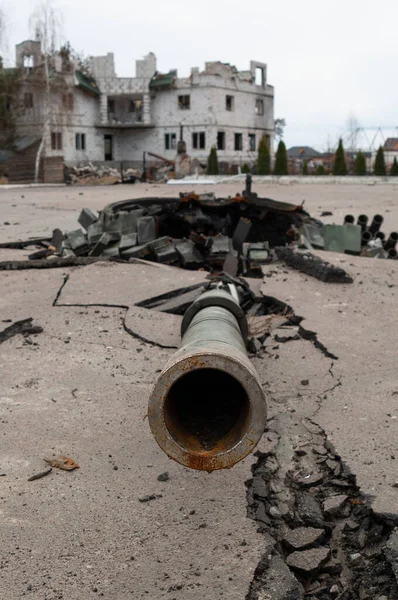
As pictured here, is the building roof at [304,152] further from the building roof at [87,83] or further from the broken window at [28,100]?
the broken window at [28,100]

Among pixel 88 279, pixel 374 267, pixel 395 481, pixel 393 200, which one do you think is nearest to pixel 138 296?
pixel 88 279

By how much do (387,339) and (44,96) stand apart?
46.8 meters

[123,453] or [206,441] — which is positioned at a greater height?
[206,441]

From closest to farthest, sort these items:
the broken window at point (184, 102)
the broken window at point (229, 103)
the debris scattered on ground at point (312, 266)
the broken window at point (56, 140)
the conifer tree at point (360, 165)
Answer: the debris scattered on ground at point (312, 266)
the conifer tree at point (360, 165)
the broken window at point (56, 140)
the broken window at point (184, 102)
the broken window at point (229, 103)

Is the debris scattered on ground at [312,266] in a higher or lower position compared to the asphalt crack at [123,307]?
higher

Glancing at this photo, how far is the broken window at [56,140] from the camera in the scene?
4931cm

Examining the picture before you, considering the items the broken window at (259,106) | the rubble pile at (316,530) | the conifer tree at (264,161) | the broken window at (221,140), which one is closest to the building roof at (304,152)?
the broken window at (259,106)

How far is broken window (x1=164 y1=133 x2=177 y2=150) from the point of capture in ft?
174

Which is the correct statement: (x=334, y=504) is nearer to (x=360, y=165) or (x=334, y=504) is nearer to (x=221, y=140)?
(x=360, y=165)

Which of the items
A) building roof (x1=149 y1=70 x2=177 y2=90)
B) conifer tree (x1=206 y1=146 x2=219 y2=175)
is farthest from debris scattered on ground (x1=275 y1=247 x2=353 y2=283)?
→ building roof (x1=149 y1=70 x2=177 y2=90)

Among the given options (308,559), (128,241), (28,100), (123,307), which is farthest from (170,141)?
(308,559)

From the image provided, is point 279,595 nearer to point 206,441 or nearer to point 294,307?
point 206,441

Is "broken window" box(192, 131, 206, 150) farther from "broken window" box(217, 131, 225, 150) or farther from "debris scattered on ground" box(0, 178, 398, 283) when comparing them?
"debris scattered on ground" box(0, 178, 398, 283)

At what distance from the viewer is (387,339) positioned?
246 inches
